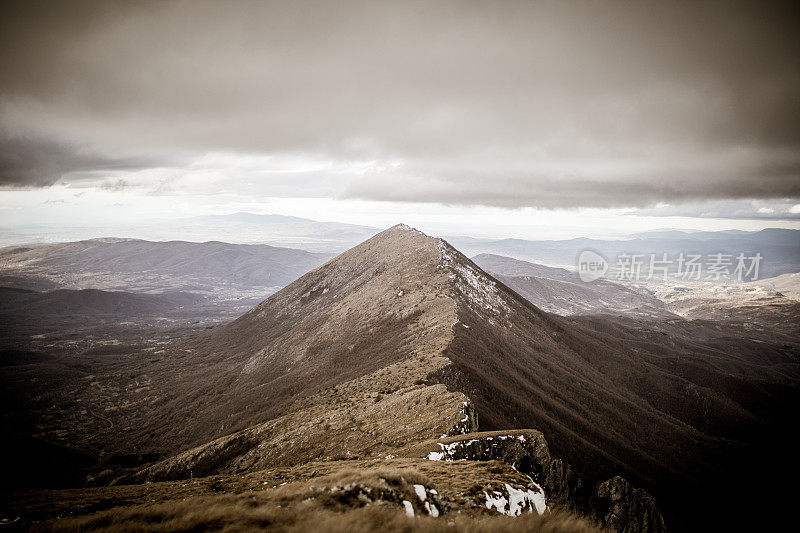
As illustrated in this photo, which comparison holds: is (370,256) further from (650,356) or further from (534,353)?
(650,356)

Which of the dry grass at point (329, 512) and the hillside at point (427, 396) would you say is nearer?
the dry grass at point (329, 512)

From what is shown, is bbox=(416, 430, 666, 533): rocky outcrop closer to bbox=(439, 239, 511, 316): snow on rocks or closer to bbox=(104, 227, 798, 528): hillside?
bbox=(104, 227, 798, 528): hillside

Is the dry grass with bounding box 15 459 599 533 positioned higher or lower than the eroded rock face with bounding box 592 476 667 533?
higher

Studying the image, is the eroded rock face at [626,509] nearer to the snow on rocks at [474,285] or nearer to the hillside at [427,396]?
the hillside at [427,396]

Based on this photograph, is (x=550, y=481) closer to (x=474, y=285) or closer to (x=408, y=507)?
(x=408, y=507)

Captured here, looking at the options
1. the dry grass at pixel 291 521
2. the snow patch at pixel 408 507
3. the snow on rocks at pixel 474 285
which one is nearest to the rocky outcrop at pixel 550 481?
the snow patch at pixel 408 507

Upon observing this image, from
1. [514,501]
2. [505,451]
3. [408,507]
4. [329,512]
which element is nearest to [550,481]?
[505,451]

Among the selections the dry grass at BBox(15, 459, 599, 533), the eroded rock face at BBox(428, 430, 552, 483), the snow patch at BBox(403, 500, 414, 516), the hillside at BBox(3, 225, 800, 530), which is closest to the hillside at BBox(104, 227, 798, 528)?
the hillside at BBox(3, 225, 800, 530)

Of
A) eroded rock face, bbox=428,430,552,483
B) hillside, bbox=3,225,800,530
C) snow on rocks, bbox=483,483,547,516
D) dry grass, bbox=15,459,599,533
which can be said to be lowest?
hillside, bbox=3,225,800,530
